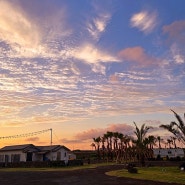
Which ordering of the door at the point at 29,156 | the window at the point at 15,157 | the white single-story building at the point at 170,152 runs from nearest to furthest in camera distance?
the window at the point at 15,157 < the door at the point at 29,156 < the white single-story building at the point at 170,152

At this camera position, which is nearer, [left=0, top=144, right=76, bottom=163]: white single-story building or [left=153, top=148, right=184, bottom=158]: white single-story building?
[left=0, top=144, right=76, bottom=163]: white single-story building

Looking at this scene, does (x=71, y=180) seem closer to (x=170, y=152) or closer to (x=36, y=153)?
(x=36, y=153)

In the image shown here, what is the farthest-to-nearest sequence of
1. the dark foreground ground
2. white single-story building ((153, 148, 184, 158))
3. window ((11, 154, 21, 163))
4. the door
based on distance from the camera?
white single-story building ((153, 148, 184, 158))
the door
window ((11, 154, 21, 163))
the dark foreground ground

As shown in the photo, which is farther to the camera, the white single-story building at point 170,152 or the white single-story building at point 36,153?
the white single-story building at point 170,152

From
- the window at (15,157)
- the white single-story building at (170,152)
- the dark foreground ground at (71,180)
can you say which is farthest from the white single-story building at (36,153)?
the white single-story building at (170,152)

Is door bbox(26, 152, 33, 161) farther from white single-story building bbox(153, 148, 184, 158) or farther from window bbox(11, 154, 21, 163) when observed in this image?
white single-story building bbox(153, 148, 184, 158)

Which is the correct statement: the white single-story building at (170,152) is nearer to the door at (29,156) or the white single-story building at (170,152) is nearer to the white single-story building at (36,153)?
the white single-story building at (36,153)

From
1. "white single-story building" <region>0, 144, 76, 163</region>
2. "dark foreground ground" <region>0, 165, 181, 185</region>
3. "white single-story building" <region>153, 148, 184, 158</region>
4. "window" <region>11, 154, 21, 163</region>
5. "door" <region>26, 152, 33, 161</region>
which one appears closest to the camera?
"dark foreground ground" <region>0, 165, 181, 185</region>

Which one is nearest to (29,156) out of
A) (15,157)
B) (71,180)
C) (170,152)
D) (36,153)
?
(36,153)

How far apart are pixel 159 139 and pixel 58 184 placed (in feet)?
383

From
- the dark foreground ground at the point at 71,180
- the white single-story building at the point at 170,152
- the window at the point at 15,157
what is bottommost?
the dark foreground ground at the point at 71,180

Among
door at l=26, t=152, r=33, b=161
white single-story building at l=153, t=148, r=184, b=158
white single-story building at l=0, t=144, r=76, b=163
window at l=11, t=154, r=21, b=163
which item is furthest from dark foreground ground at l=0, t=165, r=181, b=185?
white single-story building at l=153, t=148, r=184, b=158

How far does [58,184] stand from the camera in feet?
81.3

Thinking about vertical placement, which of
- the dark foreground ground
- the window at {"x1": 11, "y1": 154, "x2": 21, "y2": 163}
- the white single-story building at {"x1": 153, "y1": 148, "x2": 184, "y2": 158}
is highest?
the white single-story building at {"x1": 153, "y1": 148, "x2": 184, "y2": 158}
